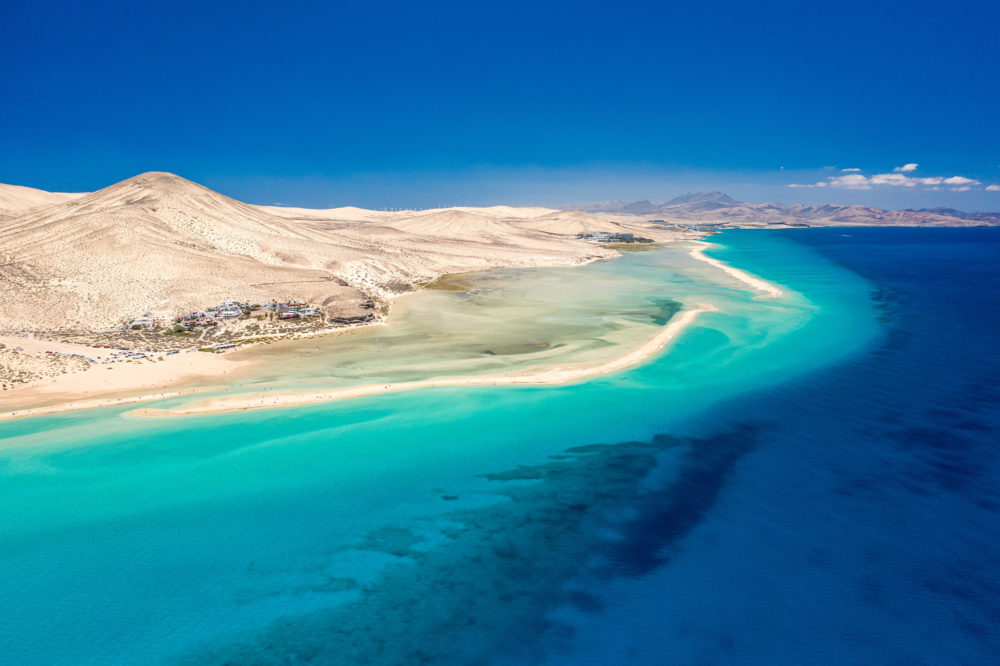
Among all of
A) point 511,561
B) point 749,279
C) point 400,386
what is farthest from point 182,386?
point 749,279

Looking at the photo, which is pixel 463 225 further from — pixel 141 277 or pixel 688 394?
pixel 688 394

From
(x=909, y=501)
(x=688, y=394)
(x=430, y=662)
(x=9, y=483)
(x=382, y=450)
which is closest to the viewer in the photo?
(x=430, y=662)

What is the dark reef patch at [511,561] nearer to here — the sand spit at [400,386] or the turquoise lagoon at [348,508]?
the turquoise lagoon at [348,508]

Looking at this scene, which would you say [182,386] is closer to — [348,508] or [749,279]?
[348,508]

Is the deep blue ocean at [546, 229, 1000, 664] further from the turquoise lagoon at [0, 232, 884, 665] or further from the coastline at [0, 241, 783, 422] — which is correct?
the coastline at [0, 241, 783, 422]

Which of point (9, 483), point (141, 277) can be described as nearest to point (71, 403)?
point (9, 483)
